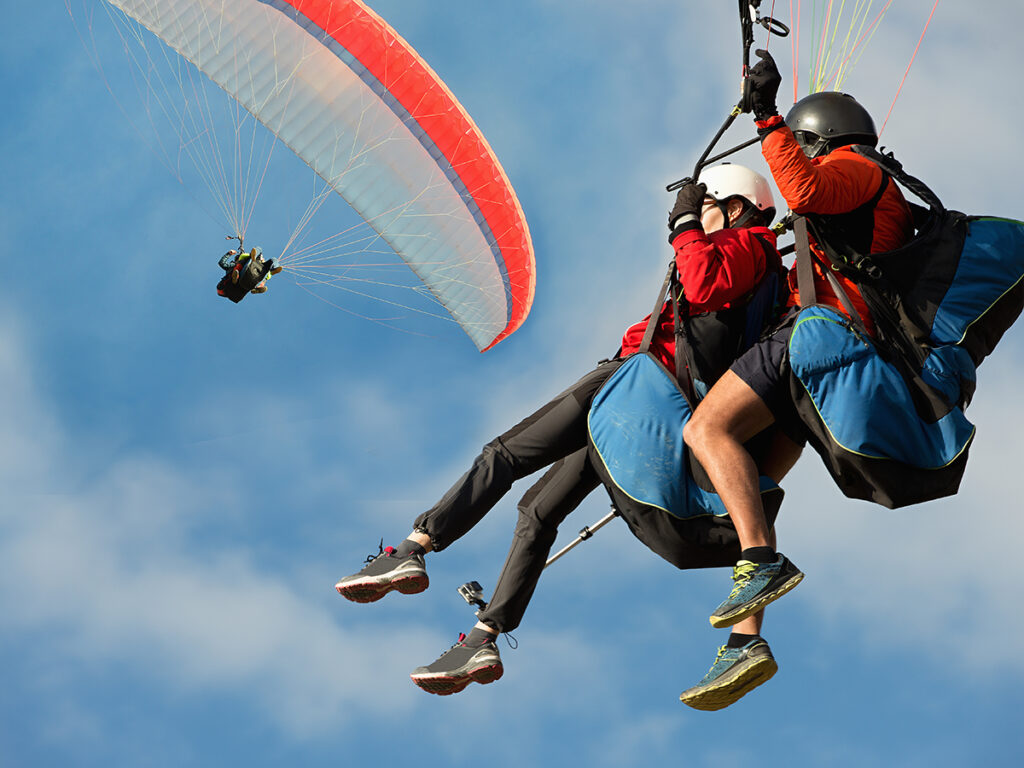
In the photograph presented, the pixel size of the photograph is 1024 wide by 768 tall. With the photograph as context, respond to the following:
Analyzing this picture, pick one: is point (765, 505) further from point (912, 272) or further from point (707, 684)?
point (912, 272)

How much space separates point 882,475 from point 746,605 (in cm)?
81

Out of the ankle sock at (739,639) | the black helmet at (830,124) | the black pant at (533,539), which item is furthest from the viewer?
the black pant at (533,539)

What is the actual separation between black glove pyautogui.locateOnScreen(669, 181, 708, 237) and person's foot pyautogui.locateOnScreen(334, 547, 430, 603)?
1.88 m

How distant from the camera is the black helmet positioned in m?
5.29

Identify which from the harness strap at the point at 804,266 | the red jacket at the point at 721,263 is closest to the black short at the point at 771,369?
the harness strap at the point at 804,266

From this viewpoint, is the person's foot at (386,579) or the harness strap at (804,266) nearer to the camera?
the harness strap at (804,266)

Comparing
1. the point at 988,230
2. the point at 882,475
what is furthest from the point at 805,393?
the point at 988,230

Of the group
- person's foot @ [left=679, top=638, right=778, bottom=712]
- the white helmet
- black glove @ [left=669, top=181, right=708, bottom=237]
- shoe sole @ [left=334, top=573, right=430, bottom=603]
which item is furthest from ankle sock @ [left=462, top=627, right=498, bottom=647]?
the white helmet

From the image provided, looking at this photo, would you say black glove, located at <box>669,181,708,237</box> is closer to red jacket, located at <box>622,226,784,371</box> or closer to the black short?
red jacket, located at <box>622,226,784,371</box>

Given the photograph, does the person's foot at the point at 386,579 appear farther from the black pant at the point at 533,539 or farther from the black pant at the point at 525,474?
the black pant at the point at 533,539

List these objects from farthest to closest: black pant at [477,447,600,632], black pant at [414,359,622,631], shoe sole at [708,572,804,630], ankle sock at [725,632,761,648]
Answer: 1. black pant at [477,447,600,632]
2. black pant at [414,359,622,631]
3. ankle sock at [725,632,761,648]
4. shoe sole at [708,572,804,630]

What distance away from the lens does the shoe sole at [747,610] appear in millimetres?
4566

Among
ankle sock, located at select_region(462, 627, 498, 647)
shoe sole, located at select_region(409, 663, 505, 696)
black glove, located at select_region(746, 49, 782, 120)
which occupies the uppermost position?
black glove, located at select_region(746, 49, 782, 120)

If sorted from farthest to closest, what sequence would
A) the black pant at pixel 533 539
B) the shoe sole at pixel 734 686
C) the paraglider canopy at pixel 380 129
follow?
1. the paraglider canopy at pixel 380 129
2. the black pant at pixel 533 539
3. the shoe sole at pixel 734 686
